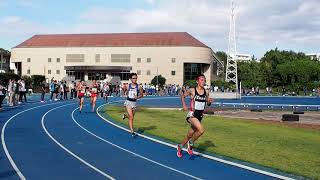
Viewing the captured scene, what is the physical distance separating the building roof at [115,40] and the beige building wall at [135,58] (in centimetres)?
106

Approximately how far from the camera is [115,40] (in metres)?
103

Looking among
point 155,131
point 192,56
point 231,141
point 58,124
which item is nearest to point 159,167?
point 231,141

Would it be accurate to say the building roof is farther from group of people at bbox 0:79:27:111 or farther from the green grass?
the green grass

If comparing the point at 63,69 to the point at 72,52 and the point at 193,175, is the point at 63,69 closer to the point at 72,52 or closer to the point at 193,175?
the point at 72,52

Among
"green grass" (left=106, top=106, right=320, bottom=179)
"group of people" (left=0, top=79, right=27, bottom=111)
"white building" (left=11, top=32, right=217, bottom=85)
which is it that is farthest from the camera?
"white building" (left=11, top=32, right=217, bottom=85)

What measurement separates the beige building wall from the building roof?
106 cm

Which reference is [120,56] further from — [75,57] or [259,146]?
[259,146]

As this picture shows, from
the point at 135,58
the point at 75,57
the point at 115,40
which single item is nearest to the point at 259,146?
the point at 135,58

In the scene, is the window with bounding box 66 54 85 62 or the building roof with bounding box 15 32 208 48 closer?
the building roof with bounding box 15 32 208 48

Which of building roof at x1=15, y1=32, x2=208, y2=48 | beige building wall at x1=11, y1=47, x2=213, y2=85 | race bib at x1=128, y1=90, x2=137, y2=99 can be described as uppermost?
building roof at x1=15, y1=32, x2=208, y2=48

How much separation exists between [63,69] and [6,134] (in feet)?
294

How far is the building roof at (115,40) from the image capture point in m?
99.2

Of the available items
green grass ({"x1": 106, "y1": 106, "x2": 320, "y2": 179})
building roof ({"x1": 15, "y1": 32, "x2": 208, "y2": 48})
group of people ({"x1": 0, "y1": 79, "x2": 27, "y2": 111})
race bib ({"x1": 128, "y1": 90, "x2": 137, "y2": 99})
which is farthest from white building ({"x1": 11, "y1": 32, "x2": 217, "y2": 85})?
race bib ({"x1": 128, "y1": 90, "x2": 137, "y2": 99})

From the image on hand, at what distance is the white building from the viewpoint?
97562 millimetres
